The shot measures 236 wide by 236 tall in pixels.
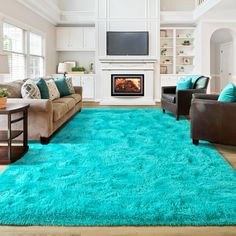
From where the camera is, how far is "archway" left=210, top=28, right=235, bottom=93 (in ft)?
39.8

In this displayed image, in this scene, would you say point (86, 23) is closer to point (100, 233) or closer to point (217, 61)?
point (217, 61)

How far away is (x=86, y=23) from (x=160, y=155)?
7622 mm

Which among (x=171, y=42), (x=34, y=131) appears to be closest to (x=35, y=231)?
(x=34, y=131)

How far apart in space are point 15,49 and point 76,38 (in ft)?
11.4

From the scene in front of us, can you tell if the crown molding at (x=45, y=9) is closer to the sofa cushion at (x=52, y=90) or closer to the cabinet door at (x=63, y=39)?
the cabinet door at (x=63, y=39)

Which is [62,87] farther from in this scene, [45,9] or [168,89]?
[45,9]

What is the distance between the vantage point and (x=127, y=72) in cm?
966

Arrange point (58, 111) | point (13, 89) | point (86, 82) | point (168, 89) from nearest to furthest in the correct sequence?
point (13, 89) → point (58, 111) → point (168, 89) → point (86, 82)

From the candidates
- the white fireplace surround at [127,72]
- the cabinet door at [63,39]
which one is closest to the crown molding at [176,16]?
the white fireplace surround at [127,72]

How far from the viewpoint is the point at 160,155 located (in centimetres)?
356

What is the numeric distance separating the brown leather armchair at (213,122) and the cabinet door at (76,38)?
6941mm

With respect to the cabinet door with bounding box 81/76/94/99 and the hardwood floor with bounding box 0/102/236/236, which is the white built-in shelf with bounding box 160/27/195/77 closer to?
the cabinet door with bounding box 81/76/94/99

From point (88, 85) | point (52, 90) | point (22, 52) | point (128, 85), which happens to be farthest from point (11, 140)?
point (88, 85)

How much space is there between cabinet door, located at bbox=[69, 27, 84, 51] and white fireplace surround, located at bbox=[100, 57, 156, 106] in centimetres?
111
